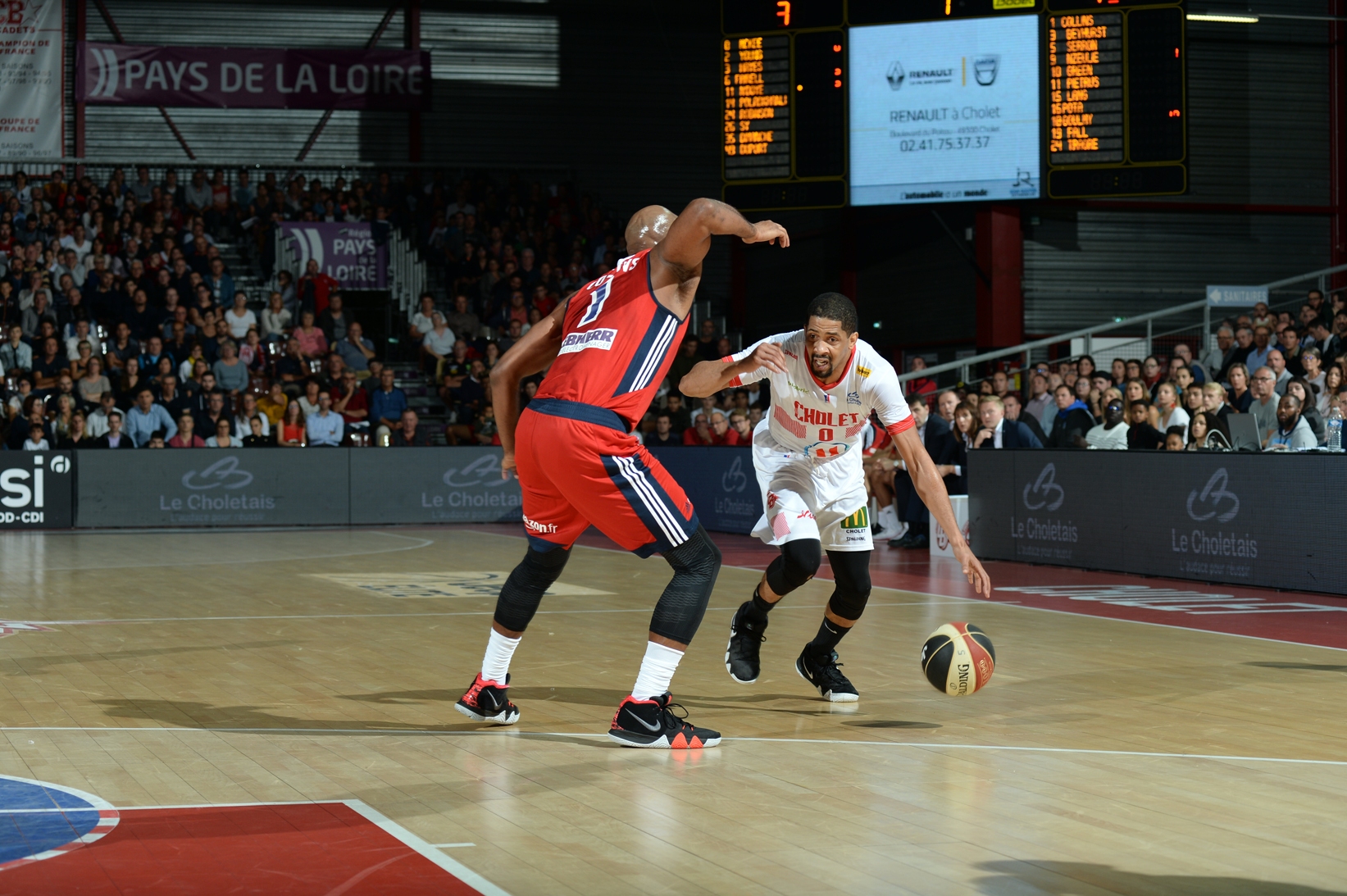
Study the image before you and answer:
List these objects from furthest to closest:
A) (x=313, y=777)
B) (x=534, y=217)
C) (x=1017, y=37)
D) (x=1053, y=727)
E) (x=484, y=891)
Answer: (x=534, y=217) < (x=1017, y=37) < (x=1053, y=727) < (x=313, y=777) < (x=484, y=891)

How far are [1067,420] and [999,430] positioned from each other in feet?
2.90

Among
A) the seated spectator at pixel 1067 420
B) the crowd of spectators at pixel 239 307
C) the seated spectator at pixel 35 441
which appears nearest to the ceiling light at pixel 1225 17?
the seated spectator at pixel 1067 420

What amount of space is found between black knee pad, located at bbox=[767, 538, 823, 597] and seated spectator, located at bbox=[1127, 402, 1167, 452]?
8165 mm

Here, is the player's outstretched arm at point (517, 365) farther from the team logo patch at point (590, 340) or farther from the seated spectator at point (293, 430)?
the seated spectator at point (293, 430)

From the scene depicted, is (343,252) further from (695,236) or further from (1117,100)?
(695,236)

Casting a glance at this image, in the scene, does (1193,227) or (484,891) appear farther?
(1193,227)

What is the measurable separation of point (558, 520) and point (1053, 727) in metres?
2.33

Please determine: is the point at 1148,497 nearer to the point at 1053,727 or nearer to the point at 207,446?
the point at 1053,727

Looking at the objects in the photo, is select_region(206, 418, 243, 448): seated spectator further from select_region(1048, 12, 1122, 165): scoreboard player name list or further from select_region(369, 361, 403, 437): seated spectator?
select_region(1048, 12, 1122, 165): scoreboard player name list

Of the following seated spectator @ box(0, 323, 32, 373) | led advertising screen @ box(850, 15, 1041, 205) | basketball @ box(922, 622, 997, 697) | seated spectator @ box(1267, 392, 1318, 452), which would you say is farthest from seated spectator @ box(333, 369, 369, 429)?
basketball @ box(922, 622, 997, 697)

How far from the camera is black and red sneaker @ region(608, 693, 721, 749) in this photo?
6.04 meters

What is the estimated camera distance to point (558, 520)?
20.5 feet

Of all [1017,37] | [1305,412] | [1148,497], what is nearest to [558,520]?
[1148,497]

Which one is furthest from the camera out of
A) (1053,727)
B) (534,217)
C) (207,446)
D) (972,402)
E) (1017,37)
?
(534,217)
